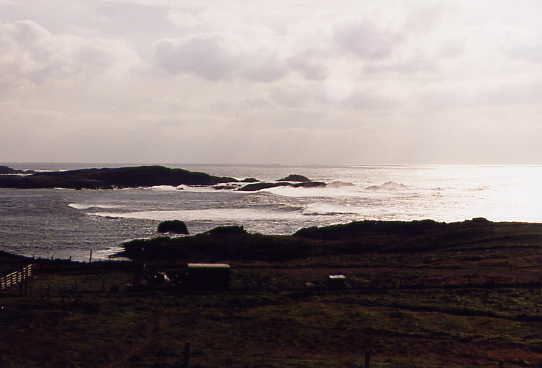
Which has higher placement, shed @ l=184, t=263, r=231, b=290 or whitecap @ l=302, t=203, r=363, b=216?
whitecap @ l=302, t=203, r=363, b=216

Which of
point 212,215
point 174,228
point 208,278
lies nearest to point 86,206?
point 212,215

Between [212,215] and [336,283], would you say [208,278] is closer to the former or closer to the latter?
[336,283]

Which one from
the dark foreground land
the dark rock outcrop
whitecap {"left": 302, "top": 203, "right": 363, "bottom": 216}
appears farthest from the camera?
whitecap {"left": 302, "top": 203, "right": 363, "bottom": 216}

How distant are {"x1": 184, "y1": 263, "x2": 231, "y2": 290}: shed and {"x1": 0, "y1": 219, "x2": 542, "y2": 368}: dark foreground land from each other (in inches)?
40.3

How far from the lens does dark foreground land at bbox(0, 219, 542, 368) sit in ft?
80.6

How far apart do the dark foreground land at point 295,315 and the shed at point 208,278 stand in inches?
40.3

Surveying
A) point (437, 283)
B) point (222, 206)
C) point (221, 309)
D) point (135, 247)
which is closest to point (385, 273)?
point (437, 283)

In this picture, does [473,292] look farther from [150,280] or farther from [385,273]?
[150,280]

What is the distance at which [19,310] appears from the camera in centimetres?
3181

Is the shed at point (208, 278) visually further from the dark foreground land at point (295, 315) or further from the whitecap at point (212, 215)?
the whitecap at point (212, 215)

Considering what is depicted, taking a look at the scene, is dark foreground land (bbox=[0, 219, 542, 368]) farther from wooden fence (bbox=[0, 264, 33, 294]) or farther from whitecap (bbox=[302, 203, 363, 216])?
whitecap (bbox=[302, 203, 363, 216])

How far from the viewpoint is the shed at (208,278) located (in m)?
40.3

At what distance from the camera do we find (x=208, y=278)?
4044 centimetres

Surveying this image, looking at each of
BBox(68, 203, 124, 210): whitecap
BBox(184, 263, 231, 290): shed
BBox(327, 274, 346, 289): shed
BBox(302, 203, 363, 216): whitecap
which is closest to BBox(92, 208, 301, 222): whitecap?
BBox(302, 203, 363, 216): whitecap
